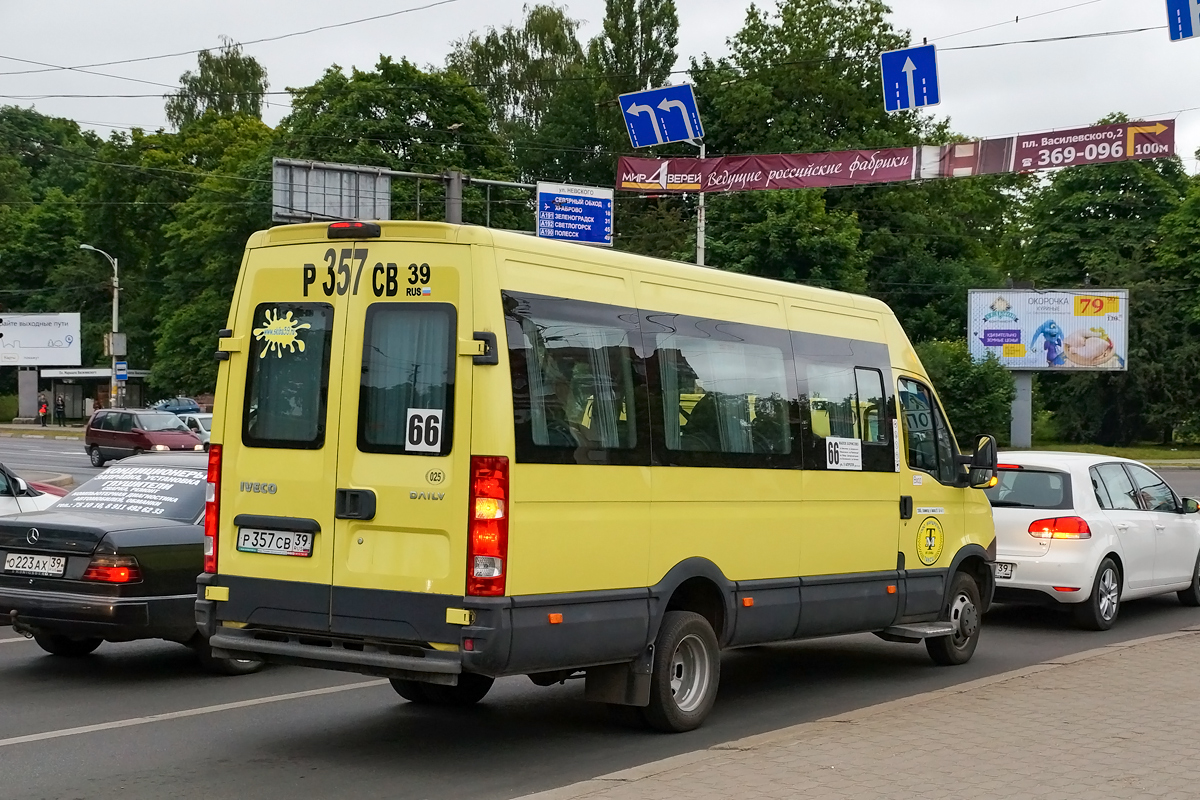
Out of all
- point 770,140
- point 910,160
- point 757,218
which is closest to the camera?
point 910,160

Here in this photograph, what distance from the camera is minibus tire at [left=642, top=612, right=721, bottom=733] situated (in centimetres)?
788

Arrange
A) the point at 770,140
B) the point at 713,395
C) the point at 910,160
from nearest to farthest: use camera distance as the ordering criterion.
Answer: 1. the point at 713,395
2. the point at 910,160
3. the point at 770,140

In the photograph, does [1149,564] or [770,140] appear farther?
[770,140]

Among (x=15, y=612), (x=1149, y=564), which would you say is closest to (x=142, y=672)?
(x=15, y=612)

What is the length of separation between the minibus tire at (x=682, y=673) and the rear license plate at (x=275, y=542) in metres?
2.00

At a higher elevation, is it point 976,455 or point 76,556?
point 976,455

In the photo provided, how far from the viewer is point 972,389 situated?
4897 cm

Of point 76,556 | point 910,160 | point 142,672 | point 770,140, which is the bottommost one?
point 142,672

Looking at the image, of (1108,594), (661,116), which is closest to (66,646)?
(1108,594)

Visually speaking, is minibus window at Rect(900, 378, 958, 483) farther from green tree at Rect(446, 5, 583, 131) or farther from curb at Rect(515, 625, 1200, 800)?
green tree at Rect(446, 5, 583, 131)

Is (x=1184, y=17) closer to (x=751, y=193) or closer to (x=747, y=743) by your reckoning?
(x=747, y=743)

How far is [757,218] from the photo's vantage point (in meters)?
54.8

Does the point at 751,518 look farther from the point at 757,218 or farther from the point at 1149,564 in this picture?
the point at 757,218

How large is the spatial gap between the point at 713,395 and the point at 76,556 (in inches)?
171
